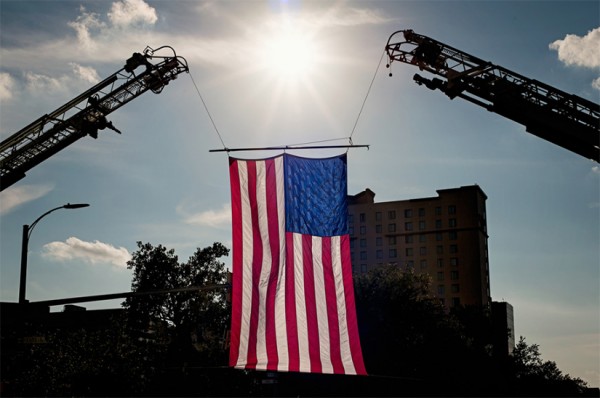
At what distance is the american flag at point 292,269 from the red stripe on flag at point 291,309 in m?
0.03

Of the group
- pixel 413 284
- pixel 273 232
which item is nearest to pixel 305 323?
pixel 273 232

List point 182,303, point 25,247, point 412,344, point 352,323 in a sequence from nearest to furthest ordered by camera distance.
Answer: point 352,323
point 25,247
point 412,344
point 182,303

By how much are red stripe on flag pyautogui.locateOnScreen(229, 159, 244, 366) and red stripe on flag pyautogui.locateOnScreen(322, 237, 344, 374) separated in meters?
2.42

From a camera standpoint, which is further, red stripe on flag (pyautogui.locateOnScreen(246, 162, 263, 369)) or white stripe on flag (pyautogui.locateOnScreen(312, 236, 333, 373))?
white stripe on flag (pyautogui.locateOnScreen(312, 236, 333, 373))

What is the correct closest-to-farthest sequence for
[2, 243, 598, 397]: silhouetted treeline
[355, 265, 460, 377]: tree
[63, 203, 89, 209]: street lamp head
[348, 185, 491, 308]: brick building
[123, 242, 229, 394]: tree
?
[63, 203, 89, 209]: street lamp head, [2, 243, 598, 397]: silhouetted treeline, [355, 265, 460, 377]: tree, [123, 242, 229, 394]: tree, [348, 185, 491, 308]: brick building

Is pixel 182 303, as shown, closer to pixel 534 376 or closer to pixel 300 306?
pixel 534 376

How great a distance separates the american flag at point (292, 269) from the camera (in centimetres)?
1838

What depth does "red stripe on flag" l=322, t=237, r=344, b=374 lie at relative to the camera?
60.7 feet

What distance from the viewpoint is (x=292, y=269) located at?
747 inches

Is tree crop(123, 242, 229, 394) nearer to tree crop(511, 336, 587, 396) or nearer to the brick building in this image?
tree crop(511, 336, 587, 396)

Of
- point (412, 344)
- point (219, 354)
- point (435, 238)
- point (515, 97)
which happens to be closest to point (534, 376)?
point (412, 344)

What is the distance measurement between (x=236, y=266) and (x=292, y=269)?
1.59 metres

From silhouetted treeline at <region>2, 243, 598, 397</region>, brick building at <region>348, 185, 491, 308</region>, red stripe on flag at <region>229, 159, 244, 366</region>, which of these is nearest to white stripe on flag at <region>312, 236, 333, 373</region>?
red stripe on flag at <region>229, 159, 244, 366</region>

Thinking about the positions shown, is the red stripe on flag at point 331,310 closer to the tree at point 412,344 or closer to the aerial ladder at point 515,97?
the aerial ladder at point 515,97
